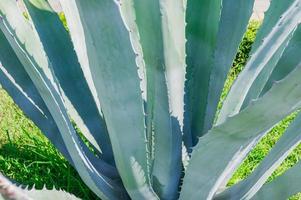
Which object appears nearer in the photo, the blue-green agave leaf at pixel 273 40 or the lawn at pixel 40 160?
the blue-green agave leaf at pixel 273 40

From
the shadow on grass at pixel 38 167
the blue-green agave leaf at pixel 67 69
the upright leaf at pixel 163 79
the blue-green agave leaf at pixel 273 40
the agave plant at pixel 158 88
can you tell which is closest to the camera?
the agave plant at pixel 158 88

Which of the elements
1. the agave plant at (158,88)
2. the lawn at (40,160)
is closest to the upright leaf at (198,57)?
the agave plant at (158,88)

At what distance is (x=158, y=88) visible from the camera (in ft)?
5.33

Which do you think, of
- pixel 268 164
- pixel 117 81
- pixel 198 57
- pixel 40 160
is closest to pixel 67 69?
pixel 198 57

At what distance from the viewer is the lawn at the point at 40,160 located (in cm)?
252

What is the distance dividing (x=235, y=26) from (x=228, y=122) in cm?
57

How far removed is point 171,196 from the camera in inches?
74.8

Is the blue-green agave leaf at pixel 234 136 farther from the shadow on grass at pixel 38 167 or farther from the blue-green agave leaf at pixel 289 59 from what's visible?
the shadow on grass at pixel 38 167

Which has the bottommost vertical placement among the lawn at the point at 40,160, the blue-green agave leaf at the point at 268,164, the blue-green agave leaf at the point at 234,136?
the lawn at the point at 40,160

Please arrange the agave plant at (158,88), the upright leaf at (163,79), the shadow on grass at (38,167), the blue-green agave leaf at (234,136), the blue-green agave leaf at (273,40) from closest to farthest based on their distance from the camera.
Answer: the blue-green agave leaf at (234,136), the agave plant at (158,88), the upright leaf at (163,79), the blue-green agave leaf at (273,40), the shadow on grass at (38,167)

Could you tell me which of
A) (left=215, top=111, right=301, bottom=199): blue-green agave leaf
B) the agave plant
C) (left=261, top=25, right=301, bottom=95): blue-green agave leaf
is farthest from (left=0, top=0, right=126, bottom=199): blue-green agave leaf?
(left=261, top=25, right=301, bottom=95): blue-green agave leaf

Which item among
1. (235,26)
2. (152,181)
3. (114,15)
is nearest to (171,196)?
(152,181)

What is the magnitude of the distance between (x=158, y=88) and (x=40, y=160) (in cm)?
117

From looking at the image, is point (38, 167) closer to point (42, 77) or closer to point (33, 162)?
point (33, 162)
